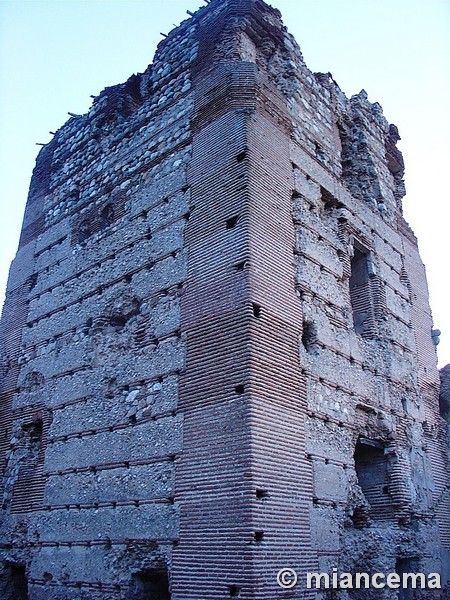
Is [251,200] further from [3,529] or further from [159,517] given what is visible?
[3,529]

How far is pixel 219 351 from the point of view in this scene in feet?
21.3

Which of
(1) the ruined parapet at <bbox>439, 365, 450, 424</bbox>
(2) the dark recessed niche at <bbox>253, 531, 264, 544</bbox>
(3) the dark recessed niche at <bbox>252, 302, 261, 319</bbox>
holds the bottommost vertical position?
(2) the dark recessed niche at <bbox>253, 531, 264, 544</bbox>

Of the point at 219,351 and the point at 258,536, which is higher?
the point at 219,351

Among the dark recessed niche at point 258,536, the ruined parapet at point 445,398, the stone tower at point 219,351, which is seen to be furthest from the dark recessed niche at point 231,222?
the ruined parapet at point 445,398

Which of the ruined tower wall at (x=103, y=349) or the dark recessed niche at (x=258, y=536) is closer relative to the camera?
the dark recessed niche at (x=258, y=536)

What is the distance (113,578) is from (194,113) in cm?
653

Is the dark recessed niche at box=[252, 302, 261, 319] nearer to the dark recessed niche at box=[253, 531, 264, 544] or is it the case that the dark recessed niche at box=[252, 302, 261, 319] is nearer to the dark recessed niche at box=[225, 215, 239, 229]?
the dark recessed niche at box=[225, 215, 239, 229]

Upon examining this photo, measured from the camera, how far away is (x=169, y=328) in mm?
7359

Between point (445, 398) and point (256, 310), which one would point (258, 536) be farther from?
point (445, 398)

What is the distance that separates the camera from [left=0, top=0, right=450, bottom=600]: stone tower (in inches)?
244

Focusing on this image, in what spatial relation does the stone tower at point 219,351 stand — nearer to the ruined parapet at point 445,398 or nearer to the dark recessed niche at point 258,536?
the dark recessed niche at point 258,536

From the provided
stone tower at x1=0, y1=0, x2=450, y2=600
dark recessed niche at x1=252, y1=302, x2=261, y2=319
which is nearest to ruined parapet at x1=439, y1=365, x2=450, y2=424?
stone tower at x1=0, y1=0, x2=450, y2=600

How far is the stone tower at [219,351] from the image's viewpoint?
20.3 feet

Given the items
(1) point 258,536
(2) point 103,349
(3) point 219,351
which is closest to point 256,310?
(3) point 219,351
